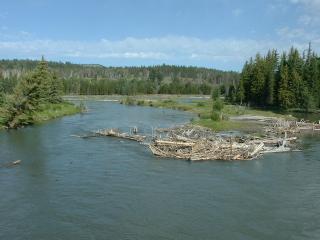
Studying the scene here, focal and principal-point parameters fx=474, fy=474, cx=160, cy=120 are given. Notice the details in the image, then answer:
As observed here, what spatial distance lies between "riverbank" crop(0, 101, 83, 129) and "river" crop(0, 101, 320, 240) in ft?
89.4

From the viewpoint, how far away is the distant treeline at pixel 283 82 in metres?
105

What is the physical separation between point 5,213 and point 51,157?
60.6ft

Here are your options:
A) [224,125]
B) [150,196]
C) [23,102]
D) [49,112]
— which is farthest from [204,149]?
[49,112]

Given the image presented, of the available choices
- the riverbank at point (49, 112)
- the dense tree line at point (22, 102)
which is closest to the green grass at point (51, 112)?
the riverbank at point (49, 112)

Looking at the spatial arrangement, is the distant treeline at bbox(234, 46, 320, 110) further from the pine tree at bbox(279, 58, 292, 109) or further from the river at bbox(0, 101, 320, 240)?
the river at bbox(0, 101, 320, 240)

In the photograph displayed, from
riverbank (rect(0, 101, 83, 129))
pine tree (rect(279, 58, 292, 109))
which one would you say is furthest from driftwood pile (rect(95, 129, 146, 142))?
pine tree (rect(279, 58, 292, 109))

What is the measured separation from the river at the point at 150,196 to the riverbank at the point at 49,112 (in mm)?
27261

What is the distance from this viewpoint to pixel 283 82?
108 m

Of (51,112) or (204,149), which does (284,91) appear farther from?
(204,149)

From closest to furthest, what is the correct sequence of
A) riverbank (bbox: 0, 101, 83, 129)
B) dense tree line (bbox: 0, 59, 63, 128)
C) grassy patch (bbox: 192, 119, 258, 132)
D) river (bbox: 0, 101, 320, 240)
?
river (bbox: 0, 101, 320, 240) → dense tree line (bbox: 0, 59, 63, 128) → grassy patch (bbox: 192, 119, 258, 132) → riverbank (bbox: 0, 101, 83, 129)

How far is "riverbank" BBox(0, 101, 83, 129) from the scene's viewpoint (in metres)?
79.4

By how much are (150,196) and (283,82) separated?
81452 millimetres

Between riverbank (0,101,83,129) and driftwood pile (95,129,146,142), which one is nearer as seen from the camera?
driftwood pile (95,129,146,142)

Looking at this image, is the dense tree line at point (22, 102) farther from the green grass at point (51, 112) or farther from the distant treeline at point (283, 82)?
the distant treeline at point (283, 82)
